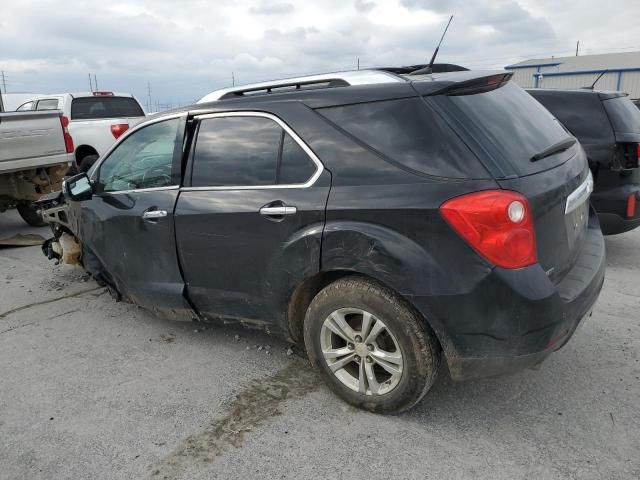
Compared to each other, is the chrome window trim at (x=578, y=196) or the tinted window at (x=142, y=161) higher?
the tinted window at (x=142, y=161)

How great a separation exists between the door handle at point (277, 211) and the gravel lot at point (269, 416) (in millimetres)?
1081

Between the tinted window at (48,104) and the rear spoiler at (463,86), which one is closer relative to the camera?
the rear spoiler at (463,86)

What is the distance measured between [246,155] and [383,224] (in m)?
1.04

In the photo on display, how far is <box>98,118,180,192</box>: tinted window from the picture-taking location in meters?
3.58

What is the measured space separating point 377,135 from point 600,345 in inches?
86.9

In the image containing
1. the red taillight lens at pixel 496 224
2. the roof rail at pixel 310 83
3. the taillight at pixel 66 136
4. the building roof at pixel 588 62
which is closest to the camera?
the red taillight lens at pixel 496 224

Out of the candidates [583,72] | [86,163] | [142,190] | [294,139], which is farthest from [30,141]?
[583,72]

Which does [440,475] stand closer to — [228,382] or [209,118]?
[228,382]

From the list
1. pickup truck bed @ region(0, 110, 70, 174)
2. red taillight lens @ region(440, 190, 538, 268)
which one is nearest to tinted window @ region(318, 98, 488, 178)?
red taillight lens @ region(440, 190, 538, 268)

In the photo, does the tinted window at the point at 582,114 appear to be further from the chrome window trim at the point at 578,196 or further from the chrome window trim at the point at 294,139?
the chrome window trim at the point at 294,139

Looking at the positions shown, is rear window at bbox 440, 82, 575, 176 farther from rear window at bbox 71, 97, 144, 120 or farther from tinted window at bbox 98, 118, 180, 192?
rear window at bbox 71, 97, 144, 120

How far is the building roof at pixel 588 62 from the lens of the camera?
118 ft

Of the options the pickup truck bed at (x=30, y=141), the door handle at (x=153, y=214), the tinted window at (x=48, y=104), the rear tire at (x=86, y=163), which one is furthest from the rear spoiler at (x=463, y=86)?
the tinted window at (x=48, y=104)

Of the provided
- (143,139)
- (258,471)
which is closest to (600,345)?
(258,471)
